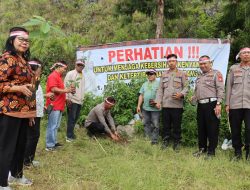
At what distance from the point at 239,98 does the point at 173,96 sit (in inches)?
45.1

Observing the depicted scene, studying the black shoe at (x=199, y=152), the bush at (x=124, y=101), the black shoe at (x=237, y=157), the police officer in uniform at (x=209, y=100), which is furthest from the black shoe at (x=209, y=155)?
the bush at (x=124, y=101)

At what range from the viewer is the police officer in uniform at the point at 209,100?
5.65 metres

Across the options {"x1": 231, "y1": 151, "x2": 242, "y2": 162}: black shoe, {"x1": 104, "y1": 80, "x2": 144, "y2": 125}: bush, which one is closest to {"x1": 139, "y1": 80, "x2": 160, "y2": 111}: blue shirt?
{"x1": 104, "y1": 80, "x2": 144, "y2": 125}: bush

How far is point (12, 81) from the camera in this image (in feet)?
12.2

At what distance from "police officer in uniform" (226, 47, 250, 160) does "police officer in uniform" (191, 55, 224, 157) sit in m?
0.18

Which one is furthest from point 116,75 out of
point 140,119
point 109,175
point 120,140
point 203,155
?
point 109,175

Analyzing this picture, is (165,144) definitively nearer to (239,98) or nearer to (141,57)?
(239,98)

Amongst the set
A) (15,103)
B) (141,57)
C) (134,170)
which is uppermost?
(141,57)

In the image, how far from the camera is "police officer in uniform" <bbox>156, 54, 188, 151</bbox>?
20.3 feet

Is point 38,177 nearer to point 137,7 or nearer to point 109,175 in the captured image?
point 109,175

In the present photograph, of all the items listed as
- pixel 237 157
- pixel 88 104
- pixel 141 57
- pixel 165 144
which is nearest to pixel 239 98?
pixel 237 157

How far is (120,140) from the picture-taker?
6.95 m

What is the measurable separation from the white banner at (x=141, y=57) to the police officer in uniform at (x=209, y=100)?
292 cm

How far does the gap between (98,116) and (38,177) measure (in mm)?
2806
